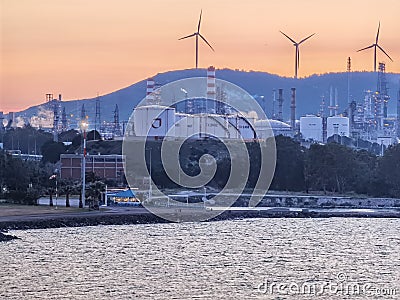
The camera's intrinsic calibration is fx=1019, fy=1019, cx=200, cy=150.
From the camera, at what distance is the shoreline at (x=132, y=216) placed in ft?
155

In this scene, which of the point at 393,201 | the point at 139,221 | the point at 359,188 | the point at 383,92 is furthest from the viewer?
the point at 383,92

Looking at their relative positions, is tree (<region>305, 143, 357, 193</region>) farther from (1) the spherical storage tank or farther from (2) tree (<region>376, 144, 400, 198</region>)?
(1) the spherical storage tank

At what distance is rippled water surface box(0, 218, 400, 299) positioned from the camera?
96.7 feet

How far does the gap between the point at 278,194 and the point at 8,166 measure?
82.2 feet

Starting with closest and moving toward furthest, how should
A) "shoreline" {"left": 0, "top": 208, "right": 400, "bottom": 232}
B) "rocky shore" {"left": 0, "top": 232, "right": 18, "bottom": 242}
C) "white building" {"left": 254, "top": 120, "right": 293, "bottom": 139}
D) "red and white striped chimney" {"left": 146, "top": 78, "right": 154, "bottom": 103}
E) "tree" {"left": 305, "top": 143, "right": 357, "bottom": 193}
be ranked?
1. "rocky shore" {"left": 0, "top": 232, "right": 18, "bottom": 242}
2. "shoreline" {"left": 0, "top": 208, "right": 400, "bottom": 232}
3. "tree" {"left": 305, "top": 143, "right": 357, "bottom": 193}
4. "white building" {"left": 254, "top": 120, "right": 293, "bottom": 139}
5. "red and white striped chimney" {"left": 146, "top": 78, "right": 154, "bottom": 103}

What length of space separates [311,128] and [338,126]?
18.1 feet

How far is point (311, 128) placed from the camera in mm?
167125

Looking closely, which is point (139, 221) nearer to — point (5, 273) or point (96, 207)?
point (96, 207)

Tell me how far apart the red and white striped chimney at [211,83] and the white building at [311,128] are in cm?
3074

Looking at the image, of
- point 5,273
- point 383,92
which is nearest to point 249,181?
point 5,273

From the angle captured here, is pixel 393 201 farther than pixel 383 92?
No

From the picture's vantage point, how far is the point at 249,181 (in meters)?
87.2

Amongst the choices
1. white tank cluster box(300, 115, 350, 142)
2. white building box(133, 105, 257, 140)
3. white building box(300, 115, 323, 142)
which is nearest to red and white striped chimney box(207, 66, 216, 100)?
A: white building box(133, 105, 257, 140)

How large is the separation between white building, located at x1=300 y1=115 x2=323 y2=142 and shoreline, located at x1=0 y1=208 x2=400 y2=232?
93472 mm
